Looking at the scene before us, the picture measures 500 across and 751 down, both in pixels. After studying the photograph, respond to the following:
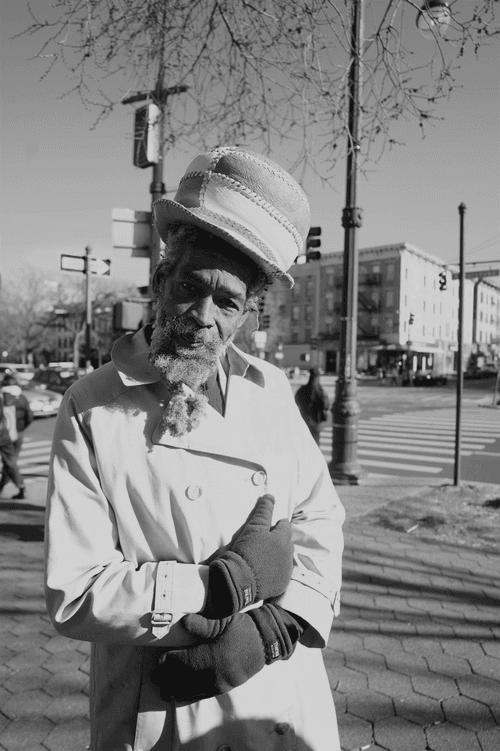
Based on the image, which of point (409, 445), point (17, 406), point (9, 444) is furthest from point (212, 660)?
point (409, 445)

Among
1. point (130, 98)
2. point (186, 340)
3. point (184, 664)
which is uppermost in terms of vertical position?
point (130, 98)

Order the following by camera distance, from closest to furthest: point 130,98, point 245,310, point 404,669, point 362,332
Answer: point 245,310 → point 404,669 → point 130,98 → point 362,332

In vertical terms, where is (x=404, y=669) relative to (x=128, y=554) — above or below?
below

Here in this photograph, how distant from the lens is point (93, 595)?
1155mm

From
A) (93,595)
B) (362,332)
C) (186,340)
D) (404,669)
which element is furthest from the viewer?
(362,332)

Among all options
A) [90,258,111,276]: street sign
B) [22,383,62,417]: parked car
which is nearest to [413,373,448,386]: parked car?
[22,383,62,417]: parked car

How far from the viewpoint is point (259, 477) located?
1386mm

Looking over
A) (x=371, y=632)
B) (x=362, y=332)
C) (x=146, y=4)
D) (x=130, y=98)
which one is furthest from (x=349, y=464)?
(x=362, y=332)

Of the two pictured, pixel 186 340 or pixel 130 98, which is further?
pixel 130 98

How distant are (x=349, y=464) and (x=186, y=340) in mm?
7157

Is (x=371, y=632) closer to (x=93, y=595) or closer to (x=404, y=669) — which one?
(x=404, y=669)

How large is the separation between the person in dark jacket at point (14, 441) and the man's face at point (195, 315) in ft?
22.5

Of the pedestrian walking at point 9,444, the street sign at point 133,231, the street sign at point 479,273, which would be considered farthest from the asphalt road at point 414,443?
the street sign at point 133,231

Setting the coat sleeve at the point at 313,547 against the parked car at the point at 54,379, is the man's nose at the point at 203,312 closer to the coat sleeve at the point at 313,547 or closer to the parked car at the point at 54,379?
the coat sleeve at the point at 313,547
